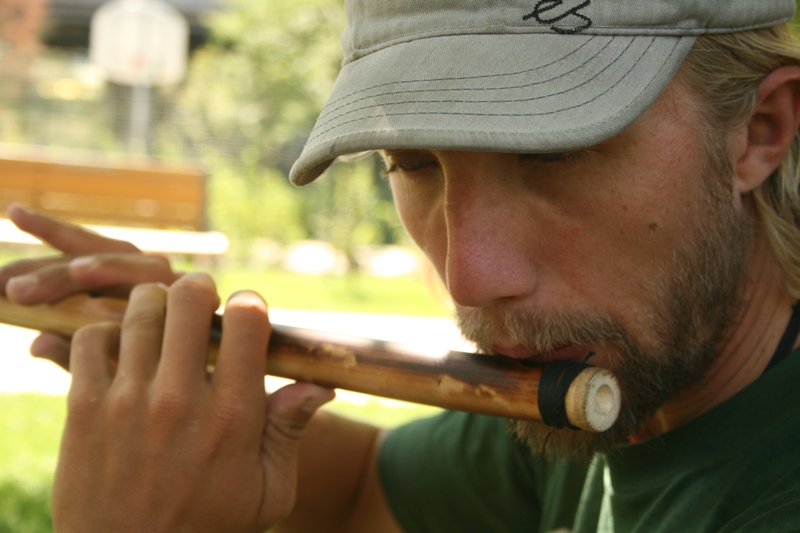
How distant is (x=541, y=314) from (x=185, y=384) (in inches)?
26.4

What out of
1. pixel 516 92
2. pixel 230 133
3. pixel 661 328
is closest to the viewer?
pixel 516 92

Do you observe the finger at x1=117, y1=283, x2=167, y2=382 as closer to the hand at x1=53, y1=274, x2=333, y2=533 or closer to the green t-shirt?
the hand at x1=53, y1=274, x2=333, y2=533

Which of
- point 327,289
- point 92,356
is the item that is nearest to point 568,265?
point 92,356

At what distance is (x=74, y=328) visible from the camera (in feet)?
6.99

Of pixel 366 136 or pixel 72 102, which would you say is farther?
pixel 72 102

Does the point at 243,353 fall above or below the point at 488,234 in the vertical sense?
below

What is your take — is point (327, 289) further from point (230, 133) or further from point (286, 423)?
point (286, 423)

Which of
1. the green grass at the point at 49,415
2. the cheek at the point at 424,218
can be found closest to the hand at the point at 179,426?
the cheek at the point at 424,218

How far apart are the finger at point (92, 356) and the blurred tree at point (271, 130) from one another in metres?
10.4

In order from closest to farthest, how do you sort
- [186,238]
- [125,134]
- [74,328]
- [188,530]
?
[188,530], [74,328], [186,238], [125,134]

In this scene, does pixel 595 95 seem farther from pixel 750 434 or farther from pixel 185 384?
pixel 185 384

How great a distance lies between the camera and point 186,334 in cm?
174

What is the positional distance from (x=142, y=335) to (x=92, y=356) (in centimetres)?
12

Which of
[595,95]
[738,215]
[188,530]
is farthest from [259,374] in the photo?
[738,215]
